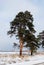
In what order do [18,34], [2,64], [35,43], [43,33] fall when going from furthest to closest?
[43,33] → [35,43] → [18,34] → [2,64]

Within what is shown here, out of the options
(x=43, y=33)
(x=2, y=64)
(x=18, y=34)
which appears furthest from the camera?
(x=43, y=33)

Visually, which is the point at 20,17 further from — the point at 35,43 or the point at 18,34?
the point at 35,43

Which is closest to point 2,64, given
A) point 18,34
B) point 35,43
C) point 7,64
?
point 7,64

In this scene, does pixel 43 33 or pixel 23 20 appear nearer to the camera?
pixel 23 20

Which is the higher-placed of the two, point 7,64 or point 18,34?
point 18,34

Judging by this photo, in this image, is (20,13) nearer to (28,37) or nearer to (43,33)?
(28,37)

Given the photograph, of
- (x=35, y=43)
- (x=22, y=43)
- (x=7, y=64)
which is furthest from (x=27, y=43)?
(x=7, y=64)

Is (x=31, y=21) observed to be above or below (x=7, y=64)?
above

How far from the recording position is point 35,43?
53531 millimetres

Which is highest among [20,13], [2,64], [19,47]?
[20,13]

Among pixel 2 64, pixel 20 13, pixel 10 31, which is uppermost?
pixel 20 13

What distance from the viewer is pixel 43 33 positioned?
269ft

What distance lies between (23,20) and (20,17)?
44.3 inches

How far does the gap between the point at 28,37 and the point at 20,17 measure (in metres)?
4.95
